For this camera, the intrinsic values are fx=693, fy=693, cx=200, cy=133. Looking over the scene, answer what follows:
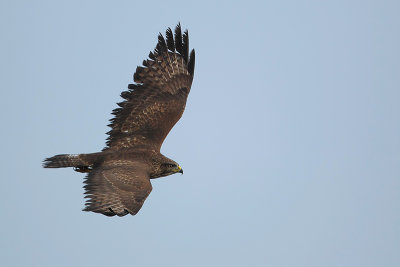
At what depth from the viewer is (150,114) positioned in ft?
52.8

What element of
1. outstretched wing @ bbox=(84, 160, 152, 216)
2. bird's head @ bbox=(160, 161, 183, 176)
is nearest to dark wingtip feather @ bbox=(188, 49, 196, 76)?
bird's head @ bbox=(160, 161, 183, 176)

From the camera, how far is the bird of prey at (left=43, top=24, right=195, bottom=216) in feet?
43.8

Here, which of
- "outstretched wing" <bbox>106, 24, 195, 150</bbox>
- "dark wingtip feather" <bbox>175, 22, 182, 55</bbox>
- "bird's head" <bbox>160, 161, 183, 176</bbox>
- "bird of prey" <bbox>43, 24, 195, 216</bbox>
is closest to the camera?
"bird of prey" <bbox>43, 24, 195, 216</bbox>

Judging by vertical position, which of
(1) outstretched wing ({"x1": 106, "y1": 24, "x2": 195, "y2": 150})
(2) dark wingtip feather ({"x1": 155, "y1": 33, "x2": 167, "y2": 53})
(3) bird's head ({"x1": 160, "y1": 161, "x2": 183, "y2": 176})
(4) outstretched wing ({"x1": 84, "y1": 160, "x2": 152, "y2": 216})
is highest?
(2) dark wingtip feather ({"x1": 155, "y1": 33, "x2": 167, "y2": 53})

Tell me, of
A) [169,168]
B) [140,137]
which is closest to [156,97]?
[140,137]

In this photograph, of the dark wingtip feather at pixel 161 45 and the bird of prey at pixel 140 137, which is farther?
the dark wingtip feather at pixel 161 45

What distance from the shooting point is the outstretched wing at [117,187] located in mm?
12906

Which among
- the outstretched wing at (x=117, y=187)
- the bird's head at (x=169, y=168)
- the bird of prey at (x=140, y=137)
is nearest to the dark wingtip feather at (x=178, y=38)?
the bird of prey at (x=140, y=137)

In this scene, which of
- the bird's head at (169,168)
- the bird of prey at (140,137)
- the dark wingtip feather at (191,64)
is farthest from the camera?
the dark wingtip feather at (191,64)

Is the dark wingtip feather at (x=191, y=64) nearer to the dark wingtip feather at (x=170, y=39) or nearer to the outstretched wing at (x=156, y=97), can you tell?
the outstretched wing at (x=156, y=97)

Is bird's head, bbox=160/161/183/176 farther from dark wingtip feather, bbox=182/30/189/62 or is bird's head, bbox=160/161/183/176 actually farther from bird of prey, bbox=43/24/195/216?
dark wingtip feather, bbox=182/30/189/62

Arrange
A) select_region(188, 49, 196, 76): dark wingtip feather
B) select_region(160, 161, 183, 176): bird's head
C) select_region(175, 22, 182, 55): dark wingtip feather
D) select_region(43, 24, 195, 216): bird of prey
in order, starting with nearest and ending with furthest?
select_region(43, 24, 195, 216): bird of prey < select_region(160, 161, 183, 176): bird's head < select_region(175, 22, 182, 55): dark wingtip feather < select_region(188, 49, 196, 76): dark wingtip feather

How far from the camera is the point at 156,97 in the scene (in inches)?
651

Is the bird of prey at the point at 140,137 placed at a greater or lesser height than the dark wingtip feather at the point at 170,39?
lesser
